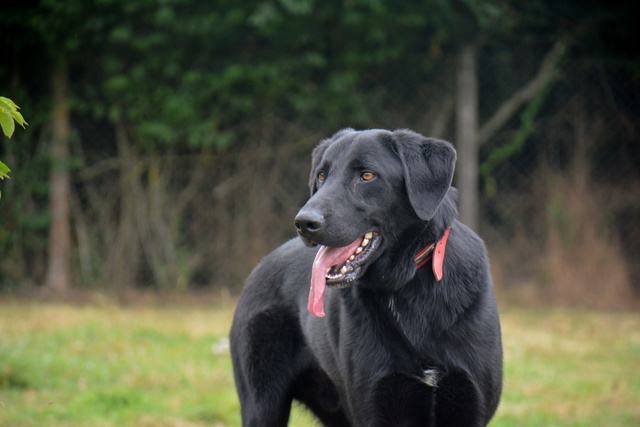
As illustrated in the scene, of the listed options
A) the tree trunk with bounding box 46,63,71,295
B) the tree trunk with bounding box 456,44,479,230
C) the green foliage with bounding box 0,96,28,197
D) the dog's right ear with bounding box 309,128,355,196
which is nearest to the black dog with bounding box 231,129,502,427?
the dog's right ear with bounding box 309,128,355,196

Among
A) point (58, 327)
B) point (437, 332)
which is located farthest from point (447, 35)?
point (437, 332)

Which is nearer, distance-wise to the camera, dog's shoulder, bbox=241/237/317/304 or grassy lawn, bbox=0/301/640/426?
dog's shoulder, bbox=241/237/317/304

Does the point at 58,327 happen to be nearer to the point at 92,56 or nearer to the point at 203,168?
the point at 203,168

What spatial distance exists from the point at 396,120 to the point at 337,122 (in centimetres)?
65

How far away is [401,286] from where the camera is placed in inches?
101

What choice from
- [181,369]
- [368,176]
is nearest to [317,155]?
[368,176]

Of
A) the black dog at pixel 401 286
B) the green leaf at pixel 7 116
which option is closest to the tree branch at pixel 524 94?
the black dog at pixel 401 286

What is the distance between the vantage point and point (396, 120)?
7324 mm

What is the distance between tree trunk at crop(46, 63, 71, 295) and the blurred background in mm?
21

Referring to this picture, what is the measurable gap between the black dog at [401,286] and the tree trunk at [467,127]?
435 centimetres

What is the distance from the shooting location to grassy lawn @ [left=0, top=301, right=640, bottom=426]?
381 cm

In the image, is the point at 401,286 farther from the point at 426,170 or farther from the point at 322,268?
the point at 426,170

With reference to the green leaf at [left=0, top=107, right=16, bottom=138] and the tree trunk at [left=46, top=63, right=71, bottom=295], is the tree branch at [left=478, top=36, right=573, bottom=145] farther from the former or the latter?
the green leaf at [left=0, top=107, right=16, bottom=138]

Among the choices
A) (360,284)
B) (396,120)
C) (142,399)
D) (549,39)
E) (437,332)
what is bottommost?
(142,399)
